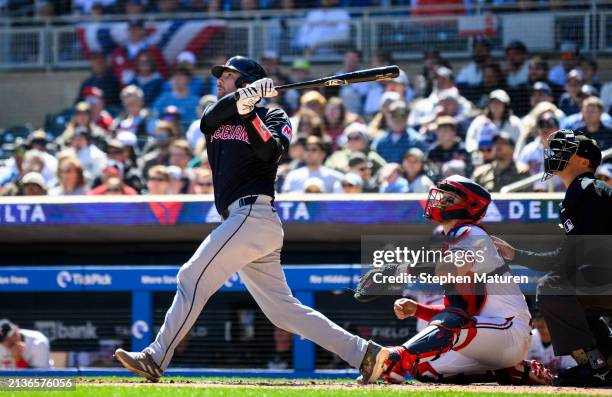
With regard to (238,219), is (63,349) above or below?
below

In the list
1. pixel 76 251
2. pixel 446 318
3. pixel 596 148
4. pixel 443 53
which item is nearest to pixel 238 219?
pixel 446 318

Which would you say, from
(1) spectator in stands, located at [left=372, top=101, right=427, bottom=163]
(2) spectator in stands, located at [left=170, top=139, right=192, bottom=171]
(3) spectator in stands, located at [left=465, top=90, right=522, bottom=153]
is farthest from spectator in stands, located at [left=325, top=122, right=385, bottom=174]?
(2) spectator in stands, located at [left=170, top=139, right=192, bottom=171]

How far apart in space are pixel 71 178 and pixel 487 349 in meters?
5.52

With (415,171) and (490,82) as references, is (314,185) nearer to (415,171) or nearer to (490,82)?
(415,171)

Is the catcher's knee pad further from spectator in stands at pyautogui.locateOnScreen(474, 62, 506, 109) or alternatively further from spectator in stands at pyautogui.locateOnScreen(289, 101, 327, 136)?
spectator in stands at pyautogui.locateOnScreen(474, 62, 506, 109)

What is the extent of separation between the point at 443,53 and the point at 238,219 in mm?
7706

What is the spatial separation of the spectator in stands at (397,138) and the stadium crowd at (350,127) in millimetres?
12

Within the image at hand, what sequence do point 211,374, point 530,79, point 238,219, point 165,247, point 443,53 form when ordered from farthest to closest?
point 443,53, point 530,79, point 165,247, point 211,374, point 238,219

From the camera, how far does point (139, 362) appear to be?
5453 mm

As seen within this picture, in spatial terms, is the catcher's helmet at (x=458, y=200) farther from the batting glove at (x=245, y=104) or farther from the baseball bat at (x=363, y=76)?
the batting glove at (x=245, y=104)

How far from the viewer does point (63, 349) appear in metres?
9.16

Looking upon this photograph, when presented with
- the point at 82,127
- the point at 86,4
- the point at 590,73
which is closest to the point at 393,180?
the point at 590,73

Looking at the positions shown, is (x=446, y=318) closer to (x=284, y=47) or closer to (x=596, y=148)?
(x=596, y=148)

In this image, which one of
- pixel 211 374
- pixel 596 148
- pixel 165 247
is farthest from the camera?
pixel 165 247
